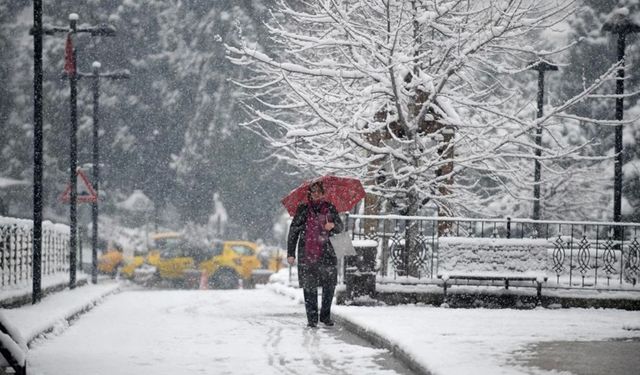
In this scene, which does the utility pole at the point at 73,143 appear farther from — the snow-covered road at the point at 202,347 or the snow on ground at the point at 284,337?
the snow-covered road at the point at 202,347

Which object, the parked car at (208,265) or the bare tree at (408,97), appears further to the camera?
the parked car at (208,265)

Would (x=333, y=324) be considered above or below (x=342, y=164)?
below

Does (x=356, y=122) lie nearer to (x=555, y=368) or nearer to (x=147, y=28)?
(x=555, y=368)

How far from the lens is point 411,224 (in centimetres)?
1878

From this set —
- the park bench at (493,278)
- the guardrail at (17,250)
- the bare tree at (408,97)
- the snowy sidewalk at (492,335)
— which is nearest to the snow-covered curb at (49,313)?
the guardrail at (17,250)

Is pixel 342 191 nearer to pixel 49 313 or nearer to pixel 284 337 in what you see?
pixel 284 337

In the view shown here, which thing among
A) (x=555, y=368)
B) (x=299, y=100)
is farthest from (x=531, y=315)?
(x=299, y=100)

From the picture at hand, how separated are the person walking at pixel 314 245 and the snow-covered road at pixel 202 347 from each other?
1.78ft

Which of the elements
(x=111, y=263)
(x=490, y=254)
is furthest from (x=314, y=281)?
(x=111, y=263)

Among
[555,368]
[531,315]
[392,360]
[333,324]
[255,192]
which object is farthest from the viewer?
[255,192]

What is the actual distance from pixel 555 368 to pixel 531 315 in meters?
6.17

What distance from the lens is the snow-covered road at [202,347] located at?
941cm

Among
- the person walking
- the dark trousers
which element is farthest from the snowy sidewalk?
the person walking

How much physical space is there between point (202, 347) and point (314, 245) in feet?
8.30
